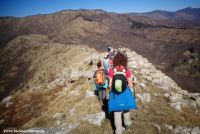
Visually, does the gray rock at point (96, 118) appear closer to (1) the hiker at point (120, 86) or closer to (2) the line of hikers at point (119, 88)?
(2) the line of hikers at point (119, 88)

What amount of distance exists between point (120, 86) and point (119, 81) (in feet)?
0.62

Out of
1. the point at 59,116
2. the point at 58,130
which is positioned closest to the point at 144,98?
the point at 59,116

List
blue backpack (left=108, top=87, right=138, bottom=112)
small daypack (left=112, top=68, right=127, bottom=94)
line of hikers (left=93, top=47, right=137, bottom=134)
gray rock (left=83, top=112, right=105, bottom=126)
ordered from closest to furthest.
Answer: small daypack (left=112, top=68, right=127, bottom=94) → line of hikers (left=93, top=47, right=137, bottom=134) → blue backpack (left=108, top=87, right=138, bottom=112) → gray rock (left=83, top=112, right=105, bottom=126)

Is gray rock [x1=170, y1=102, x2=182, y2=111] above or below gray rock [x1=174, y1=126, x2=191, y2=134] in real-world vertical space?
above

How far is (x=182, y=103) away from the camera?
14.8m

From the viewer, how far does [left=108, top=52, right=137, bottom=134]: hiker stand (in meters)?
7.96

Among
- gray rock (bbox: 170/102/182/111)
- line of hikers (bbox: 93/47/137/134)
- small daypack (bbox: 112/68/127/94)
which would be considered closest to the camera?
small daypack (bbox: 112/68/127/94)

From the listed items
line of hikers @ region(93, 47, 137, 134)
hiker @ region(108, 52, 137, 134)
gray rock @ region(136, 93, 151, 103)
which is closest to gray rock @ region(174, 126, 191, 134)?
line of hikers @ region(93, 47, 137, 134)

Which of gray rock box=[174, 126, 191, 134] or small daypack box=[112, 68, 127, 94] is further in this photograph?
gray rock box=[174, 126, 191, 134]

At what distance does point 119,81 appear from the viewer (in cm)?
785

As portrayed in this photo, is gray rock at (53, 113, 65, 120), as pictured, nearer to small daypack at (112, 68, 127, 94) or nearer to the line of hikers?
the line of hikers

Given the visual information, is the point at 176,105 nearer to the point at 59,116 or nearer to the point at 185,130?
the point at 185,130

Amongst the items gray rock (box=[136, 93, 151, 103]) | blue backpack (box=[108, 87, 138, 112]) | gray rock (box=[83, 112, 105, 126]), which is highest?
blue backpack (box=[108, 87, 138, 112])

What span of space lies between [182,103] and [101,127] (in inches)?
276
